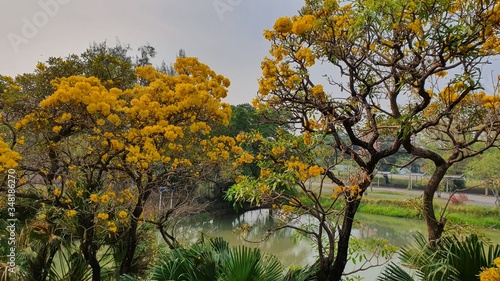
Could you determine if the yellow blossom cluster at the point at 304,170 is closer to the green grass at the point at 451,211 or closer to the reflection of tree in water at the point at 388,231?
the green grass at the point at 451,211

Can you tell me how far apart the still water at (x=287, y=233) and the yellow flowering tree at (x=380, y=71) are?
3.44 metres

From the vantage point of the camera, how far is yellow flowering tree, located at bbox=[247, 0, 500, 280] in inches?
82.7

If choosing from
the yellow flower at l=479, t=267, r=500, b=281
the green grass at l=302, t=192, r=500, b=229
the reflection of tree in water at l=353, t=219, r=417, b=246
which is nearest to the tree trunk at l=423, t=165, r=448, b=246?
the yellow flower at l=479, t=267, r=500, b=281

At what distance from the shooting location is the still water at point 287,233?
7.07 metres

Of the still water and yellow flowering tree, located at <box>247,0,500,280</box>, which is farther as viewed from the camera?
the still water

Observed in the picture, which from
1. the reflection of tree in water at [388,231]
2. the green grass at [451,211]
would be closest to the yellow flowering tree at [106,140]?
the green grass at [451,211]

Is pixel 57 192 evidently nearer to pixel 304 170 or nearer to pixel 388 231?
pixel 304 170

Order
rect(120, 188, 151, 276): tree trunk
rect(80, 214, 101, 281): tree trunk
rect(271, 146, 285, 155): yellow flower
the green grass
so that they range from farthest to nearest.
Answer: the green grass
rect(120, 188, 151, 276): tree trunk
rect(80, 214, 101, 281): tree trunk
rect(271, 146, 285, 155): yellow flower

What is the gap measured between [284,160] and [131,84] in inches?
93.0

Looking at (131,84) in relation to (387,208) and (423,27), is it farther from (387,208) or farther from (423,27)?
(387,208)

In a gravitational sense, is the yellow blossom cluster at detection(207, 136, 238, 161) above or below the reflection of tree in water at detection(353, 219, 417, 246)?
above

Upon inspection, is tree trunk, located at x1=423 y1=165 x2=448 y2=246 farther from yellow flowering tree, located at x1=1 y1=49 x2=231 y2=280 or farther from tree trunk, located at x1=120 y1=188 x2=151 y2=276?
tree trunk, located at x1=120 y1=188 x2=151 y2=276

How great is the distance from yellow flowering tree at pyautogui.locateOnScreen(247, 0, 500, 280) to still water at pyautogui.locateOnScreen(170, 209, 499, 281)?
344 cm

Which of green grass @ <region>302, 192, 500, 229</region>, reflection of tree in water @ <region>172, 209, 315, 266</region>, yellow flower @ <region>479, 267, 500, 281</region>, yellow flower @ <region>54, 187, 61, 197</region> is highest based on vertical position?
yellow flower @ <region>54, 187, 61, 197</region>
